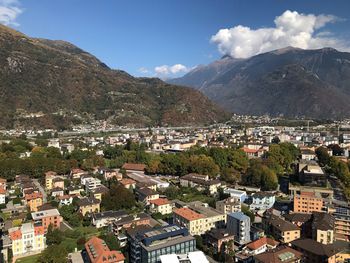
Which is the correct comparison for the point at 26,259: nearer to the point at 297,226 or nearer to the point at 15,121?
the point at 297,226

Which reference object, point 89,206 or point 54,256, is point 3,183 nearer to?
point 89,206

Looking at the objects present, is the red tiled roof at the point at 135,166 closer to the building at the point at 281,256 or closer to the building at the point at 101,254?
the building at the point at 101,254

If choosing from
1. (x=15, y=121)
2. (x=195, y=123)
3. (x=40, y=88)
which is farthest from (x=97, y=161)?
(x=195, y=123)

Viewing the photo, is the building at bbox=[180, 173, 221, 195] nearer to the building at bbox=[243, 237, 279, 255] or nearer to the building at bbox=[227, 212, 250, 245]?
the building at bbox=[227, 212, 250, 245]

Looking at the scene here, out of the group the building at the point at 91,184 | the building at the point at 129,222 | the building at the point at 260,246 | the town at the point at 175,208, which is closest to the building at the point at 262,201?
the town at the point at 175,208

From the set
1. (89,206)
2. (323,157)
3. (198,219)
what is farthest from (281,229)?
(323,157)

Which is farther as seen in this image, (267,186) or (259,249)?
(267,186)

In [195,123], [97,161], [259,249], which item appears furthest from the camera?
[195,123]
